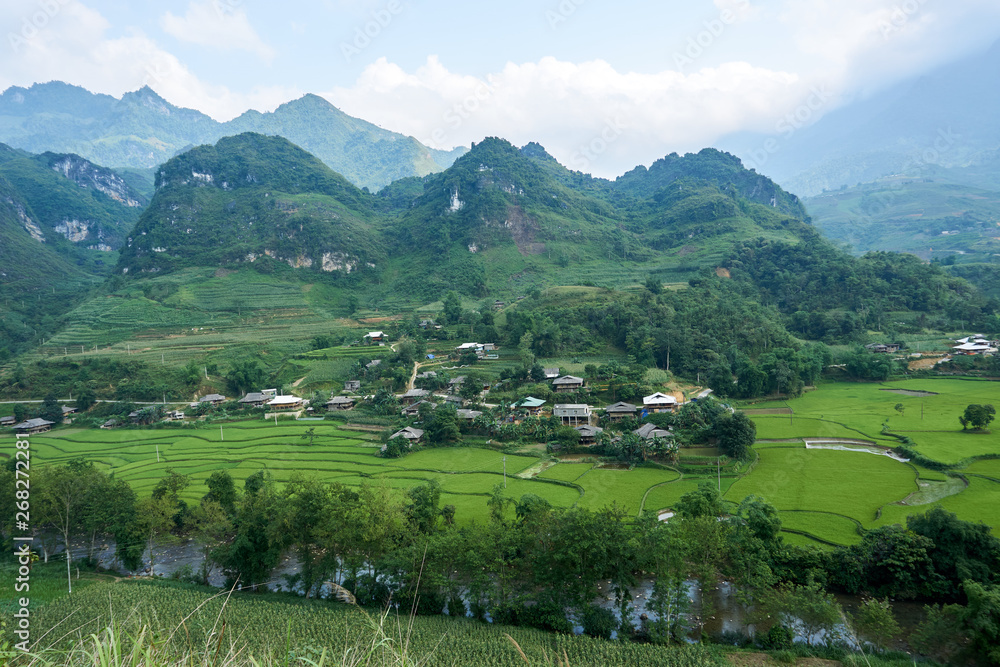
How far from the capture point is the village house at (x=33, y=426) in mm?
39838

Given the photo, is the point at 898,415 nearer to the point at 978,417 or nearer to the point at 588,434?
the point at 978,417

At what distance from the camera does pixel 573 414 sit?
113ft

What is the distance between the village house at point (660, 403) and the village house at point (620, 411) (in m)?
1.00

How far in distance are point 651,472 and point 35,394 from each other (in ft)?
177

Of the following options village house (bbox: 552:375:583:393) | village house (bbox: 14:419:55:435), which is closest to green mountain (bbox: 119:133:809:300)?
village house (bbox: 552:375:583:393)

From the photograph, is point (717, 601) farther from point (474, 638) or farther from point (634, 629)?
point (474, 638)

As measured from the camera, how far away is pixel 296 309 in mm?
72688

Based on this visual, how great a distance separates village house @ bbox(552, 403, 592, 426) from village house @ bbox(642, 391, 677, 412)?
4.15m

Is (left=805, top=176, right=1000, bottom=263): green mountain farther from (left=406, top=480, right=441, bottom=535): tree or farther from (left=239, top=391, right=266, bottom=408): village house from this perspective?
(left=239, top=391, right=266, bottom=408): village house

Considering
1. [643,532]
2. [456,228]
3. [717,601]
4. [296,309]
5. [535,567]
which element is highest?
[456,228]

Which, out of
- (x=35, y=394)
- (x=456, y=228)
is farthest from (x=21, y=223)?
(x=456, y=228)

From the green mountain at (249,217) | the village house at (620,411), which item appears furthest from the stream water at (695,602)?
the green mountain at (249,217)

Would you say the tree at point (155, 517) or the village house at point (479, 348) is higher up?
the village house at point (479, 348)

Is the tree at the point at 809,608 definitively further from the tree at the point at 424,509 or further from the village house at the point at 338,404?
the village house at the point at 338,404
